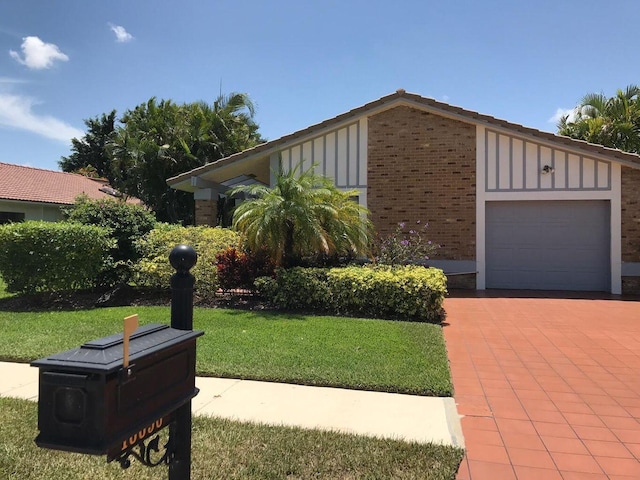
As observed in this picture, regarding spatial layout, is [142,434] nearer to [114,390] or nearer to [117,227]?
[114,390]

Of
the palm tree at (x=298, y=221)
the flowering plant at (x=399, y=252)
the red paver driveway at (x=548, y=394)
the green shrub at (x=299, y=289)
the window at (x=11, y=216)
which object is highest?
the window at (x=11, y=216)

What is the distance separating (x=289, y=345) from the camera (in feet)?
21.7

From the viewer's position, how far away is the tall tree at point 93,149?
44.1 metres

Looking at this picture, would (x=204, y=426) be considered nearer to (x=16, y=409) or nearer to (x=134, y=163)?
(x=16, y=409)

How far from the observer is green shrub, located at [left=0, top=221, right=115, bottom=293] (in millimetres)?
9898

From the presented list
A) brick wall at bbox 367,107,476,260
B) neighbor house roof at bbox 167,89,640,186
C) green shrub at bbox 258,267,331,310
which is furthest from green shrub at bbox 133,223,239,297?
brick wall at bbox 367,107,476,260

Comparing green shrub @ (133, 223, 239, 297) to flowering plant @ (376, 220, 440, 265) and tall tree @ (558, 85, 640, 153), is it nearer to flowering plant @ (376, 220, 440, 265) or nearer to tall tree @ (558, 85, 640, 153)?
flowering plant @ (376, 220, 440, 265)

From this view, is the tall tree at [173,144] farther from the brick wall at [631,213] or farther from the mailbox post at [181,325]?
the mailbox post at [181,325]

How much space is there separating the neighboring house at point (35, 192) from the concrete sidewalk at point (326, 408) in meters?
19.2

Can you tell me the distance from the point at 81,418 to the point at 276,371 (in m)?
3.84

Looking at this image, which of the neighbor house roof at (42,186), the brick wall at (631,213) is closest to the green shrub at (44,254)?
the brick wall at (631,213)

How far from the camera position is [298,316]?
8750 mm

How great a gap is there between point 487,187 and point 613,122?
7943 millimetres

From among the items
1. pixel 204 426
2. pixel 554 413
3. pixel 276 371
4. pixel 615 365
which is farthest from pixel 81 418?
pixel 615 365
